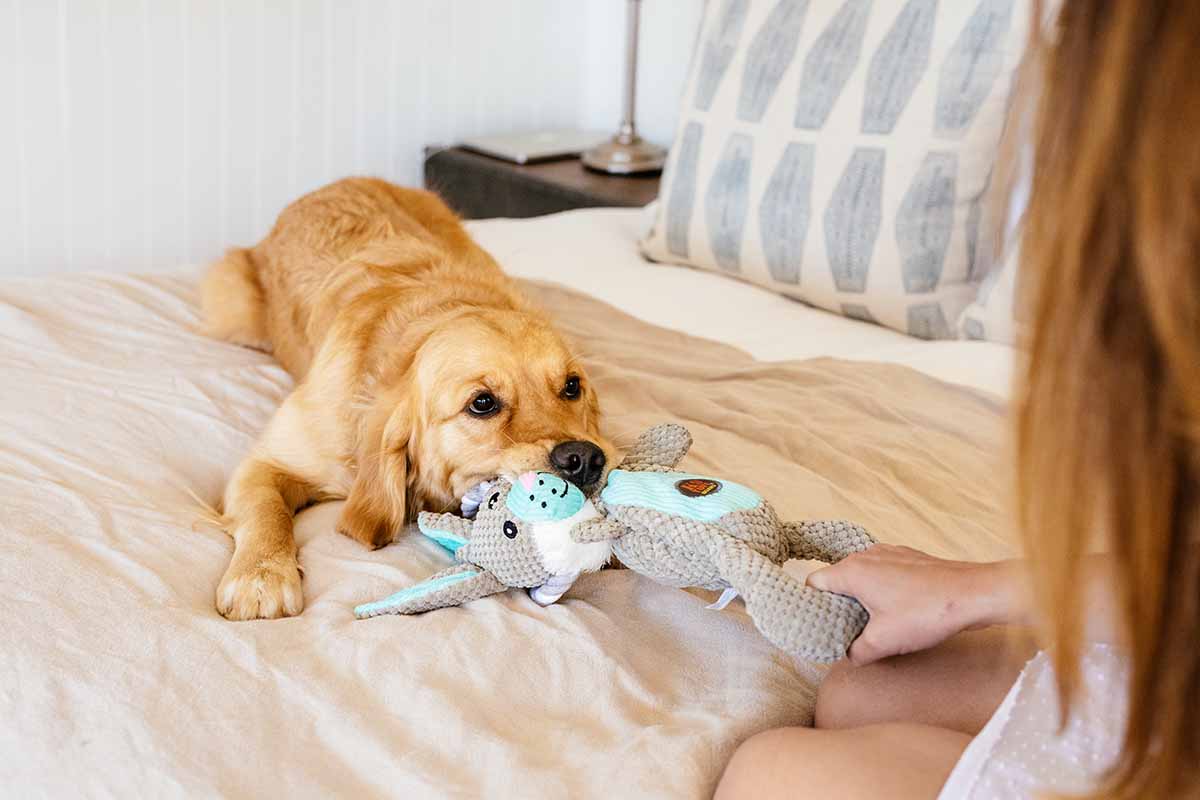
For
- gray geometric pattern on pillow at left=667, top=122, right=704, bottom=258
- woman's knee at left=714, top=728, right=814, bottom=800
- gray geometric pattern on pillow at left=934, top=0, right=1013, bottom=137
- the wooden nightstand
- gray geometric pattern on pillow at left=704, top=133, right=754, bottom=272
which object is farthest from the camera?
the wooden nightstand

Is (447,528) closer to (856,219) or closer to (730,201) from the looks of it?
(856,219)

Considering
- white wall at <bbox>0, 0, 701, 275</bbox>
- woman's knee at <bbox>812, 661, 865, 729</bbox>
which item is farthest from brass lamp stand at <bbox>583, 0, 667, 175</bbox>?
woman's knee at <bbox>812, 661, 865, 729</bbox>

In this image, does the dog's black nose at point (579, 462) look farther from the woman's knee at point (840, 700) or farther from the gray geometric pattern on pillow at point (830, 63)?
the gray geometric pattern on pillow at point (830, 63)

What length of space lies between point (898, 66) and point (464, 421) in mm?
1356

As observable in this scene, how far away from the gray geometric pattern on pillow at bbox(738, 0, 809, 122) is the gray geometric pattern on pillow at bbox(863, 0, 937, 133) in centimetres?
25

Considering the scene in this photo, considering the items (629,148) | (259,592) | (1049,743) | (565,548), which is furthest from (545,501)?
(629,148)

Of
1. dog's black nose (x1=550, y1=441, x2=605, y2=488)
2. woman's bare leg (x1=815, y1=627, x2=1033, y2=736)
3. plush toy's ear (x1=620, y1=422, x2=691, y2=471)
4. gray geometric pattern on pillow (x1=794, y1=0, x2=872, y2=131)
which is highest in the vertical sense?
gray geometric pattern on pillow (x1=794, y1=0, x2=872, y2=131)

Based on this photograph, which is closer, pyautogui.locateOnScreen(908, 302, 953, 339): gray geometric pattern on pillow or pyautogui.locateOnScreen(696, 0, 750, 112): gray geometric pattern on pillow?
pyautogui.locateOnScreen(908, 302, 953, 339): gray geometric pattern on pillow

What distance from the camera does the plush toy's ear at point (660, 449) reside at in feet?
4.96

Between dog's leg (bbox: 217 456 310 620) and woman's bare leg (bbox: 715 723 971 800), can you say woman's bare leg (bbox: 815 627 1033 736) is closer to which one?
woman's bare leg (bbox: 715 723 971 800)

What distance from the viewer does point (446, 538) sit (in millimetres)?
1581

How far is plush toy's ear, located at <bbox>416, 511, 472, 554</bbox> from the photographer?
4.99 feet

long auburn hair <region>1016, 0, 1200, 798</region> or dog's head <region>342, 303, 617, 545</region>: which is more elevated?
long auburn hair <region>1016, 0, 1200, 798</region>

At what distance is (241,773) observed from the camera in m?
1.09
